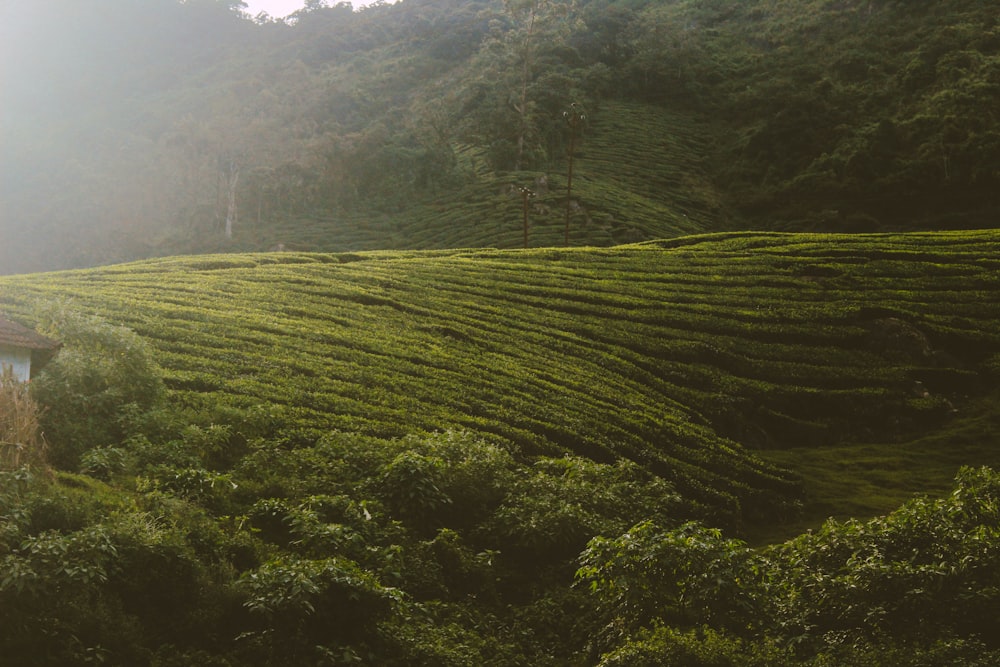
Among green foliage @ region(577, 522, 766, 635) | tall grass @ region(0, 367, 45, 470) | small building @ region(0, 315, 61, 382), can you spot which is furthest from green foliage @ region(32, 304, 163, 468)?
green foliage @ region(577, 522, 766, 635)

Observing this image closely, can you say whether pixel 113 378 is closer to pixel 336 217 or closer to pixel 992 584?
pixel 992 584

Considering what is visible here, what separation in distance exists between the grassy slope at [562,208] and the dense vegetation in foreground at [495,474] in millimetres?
35063

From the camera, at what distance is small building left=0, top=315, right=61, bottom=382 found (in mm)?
16969

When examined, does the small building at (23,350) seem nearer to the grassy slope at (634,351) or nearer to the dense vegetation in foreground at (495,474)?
the dense vegetation in foreground at (495,474)

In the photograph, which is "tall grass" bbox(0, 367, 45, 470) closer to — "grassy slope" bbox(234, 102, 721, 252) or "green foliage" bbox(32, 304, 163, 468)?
"green foliage" bbox(32, 304, 163, 468)

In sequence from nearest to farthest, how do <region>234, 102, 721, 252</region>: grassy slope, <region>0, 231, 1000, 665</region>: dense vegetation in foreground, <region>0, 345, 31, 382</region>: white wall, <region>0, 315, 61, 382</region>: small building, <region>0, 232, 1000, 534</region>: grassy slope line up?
<region>0, 231, 1000, 665</region>: dense vegetation in foreground, <region>0, 315, 61, 382</region>: small building, <region>0, 345, 31, 382</region>: white wall, <region>0, 232, 1000, 534</region>: grassy slope, <region>234, 102, 721, 252</region>: grassy slope

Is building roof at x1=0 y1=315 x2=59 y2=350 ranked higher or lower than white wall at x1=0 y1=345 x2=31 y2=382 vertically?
higher

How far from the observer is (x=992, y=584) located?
11.8 meters

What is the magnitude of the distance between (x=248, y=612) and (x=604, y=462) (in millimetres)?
11572

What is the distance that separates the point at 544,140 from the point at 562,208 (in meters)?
17.5

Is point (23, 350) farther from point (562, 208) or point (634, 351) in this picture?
point (562, 208)

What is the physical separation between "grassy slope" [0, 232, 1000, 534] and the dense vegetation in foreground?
14 cm

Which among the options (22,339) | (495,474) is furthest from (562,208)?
(22,339)

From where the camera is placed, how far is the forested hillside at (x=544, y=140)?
249 ft
